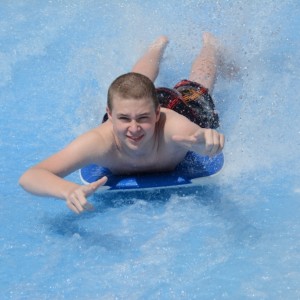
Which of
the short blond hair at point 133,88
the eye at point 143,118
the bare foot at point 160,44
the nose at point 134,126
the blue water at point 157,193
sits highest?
the short blond hair at point 133,88

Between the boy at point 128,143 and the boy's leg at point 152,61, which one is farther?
the boy's leg at point 152,61

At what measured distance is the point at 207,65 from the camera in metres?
4.30

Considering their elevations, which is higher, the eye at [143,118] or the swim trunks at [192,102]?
the eye at [143,118]

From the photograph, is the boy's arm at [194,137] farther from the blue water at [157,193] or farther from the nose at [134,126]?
the blue water at [157,193]

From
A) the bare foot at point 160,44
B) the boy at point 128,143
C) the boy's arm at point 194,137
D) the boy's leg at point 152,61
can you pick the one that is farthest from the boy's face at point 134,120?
the bare foot at point 160,44

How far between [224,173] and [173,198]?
35 cm

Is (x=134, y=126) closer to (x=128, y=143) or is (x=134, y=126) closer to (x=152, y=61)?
(x=128, y=143)

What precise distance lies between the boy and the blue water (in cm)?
22

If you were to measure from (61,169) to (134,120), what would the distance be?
1.39 feet

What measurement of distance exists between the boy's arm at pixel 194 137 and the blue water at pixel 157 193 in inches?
16.7

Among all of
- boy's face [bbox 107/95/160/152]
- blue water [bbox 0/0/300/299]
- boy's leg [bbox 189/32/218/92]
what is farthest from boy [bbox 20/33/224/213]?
boy's leg [bbox 189/32/218/92]

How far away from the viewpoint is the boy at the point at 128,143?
9.47ft

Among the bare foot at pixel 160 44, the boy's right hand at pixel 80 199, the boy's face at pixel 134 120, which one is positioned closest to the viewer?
the boy's right hand at pixel 80 199

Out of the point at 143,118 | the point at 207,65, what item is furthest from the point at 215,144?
the point at 207,65
